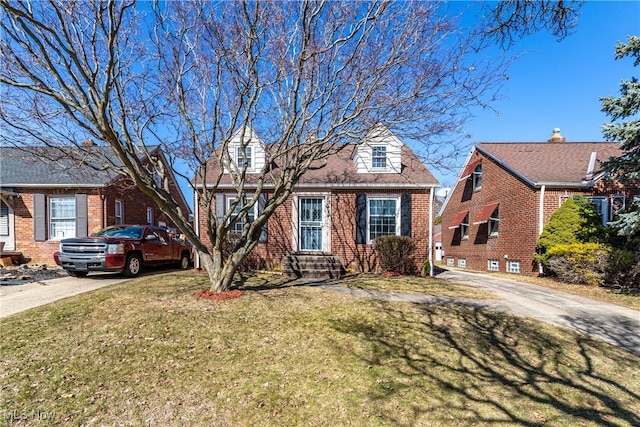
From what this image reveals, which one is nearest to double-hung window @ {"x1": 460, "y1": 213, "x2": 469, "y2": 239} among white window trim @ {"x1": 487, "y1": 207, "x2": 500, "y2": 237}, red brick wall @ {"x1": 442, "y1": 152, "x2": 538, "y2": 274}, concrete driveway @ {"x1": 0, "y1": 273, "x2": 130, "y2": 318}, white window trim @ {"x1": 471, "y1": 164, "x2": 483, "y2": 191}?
red brick wall @ {"x1": 442, "y1": 152, "x2": 538, "y2": 274}

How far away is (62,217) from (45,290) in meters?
6.53

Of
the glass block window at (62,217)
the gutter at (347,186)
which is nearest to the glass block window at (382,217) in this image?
the gutter at (347,186)

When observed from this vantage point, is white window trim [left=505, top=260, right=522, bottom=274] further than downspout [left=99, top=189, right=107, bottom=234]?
No

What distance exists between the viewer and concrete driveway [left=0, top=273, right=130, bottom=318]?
629 cm

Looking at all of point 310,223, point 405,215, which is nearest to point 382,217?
point 405,215

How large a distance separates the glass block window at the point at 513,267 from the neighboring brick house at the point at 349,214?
4329mm

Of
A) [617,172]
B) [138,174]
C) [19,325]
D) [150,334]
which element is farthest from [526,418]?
[617,172]

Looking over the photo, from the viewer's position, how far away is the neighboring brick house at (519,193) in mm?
11305

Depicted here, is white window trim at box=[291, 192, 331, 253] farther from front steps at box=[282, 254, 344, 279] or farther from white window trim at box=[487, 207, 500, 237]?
white window trim at box=[487, 207, 500, 237]

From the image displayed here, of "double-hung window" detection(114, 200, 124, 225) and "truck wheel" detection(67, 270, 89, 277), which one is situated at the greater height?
"double-hung window" detection(114, 200, 124, 225)

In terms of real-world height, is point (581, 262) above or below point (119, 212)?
below

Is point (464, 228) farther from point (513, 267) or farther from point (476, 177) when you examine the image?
point (513, 267)

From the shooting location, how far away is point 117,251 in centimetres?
921

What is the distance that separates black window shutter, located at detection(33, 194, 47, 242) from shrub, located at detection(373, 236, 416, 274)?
497 inches
